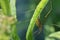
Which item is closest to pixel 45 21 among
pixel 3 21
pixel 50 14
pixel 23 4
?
pixel 50 14

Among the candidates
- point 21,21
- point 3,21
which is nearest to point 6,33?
point 3,21

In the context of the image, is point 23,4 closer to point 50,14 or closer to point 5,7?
point 50,14

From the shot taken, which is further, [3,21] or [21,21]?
[21,21]

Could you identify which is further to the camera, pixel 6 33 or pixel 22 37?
pixel 22 37

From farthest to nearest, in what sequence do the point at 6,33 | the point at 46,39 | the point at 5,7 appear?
the point at 46,39 → the point at 5,7 → the point at 6,33

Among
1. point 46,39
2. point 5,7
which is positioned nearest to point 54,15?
point 46,39

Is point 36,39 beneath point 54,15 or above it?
beneath

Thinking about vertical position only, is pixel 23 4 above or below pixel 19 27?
above

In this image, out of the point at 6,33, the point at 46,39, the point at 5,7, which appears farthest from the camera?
the point at 46,39

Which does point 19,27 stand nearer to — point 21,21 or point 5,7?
point 21,21

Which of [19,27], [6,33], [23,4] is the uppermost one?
[23,4]
